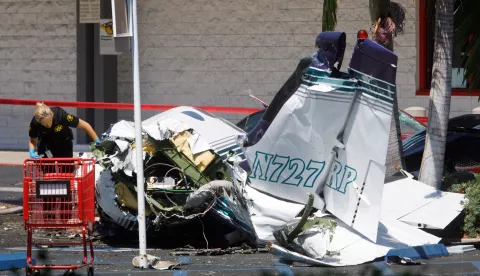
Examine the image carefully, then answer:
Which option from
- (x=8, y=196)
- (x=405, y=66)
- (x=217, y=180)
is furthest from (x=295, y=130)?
(x=405, y=66)

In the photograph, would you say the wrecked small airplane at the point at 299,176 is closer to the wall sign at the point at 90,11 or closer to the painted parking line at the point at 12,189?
the painted parking line at the point at 12,189

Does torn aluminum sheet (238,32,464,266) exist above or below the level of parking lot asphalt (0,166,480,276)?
above

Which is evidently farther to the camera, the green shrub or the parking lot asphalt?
the green shrub

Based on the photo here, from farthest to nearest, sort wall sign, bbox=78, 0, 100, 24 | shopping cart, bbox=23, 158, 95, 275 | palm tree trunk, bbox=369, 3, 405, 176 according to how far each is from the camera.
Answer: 1. wall sign, bbox=78, 0, 100, 24
2. palm tree trunk, bbox=369, 3, 405, 176
3. shopping cart, bbox=23, 158, 95, 275

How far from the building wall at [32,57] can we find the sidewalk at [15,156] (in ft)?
1.79

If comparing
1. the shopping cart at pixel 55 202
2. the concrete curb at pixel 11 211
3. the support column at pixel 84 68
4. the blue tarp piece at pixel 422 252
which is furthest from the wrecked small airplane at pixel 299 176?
the support column at pixel 84 68

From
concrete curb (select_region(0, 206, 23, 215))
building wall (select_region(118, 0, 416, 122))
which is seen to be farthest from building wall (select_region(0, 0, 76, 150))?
concrete curb (select_region(0, 206, 23, 215))

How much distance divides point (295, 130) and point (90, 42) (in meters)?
11.0

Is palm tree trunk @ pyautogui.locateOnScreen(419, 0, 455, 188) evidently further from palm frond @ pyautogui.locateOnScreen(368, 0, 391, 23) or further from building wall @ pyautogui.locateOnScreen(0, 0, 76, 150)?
building wall @ pyautogui.locateOnScreen(0, 0, 76, 150)

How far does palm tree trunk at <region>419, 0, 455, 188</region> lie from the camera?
1091 centimetres

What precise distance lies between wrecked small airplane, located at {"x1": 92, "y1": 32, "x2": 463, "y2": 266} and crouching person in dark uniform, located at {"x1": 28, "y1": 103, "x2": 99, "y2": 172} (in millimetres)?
841

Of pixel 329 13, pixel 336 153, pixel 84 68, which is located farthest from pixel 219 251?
pixel 84 68

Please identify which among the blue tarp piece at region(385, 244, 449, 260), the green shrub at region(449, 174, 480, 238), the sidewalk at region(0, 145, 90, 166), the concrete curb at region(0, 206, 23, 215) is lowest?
the sidewalk at region(0, 145, 90, 166)

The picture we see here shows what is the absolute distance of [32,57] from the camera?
19.5m
